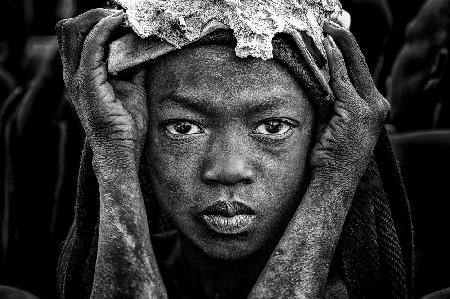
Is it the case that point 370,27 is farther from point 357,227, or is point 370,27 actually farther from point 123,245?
point 123,245

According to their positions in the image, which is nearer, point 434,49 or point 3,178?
point 434,49

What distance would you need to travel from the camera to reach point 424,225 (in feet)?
13.4

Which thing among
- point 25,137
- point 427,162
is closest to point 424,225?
point 427,162

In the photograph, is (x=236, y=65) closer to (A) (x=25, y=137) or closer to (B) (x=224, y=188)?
(B) (x=224, y=188)

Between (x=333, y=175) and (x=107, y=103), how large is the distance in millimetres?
824

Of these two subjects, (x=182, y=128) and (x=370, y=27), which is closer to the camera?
(x=182, y=128)

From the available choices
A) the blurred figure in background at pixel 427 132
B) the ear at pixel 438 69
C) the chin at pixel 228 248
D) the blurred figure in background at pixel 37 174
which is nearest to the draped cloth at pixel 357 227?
the chin at pixel 228 248

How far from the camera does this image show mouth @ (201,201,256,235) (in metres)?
2.71

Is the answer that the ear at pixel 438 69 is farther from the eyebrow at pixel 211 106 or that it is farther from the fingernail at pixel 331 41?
the eyebrow at pixel 211 106

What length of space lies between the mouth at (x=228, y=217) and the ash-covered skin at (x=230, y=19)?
509 millimetres

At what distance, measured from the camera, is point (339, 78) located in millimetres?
2795

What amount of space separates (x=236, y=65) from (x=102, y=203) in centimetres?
67

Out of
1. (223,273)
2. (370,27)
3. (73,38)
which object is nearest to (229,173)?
(223,273)

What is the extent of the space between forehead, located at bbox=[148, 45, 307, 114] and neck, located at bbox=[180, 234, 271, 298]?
611 mm
